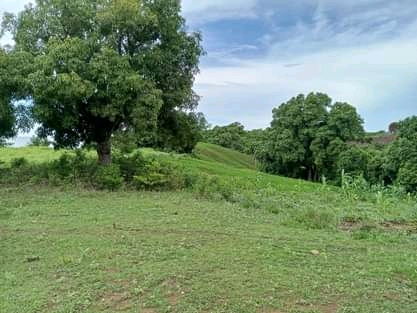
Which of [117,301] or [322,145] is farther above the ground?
[322,145]

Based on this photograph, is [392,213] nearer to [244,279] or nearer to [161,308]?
[244,279]

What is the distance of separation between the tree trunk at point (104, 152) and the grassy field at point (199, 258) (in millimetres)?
3041

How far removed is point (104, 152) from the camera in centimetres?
1275

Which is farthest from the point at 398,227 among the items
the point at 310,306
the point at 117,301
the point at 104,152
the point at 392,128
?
the point at 392,128

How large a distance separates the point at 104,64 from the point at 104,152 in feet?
8.83

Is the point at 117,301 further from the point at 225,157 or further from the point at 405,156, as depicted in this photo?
the point at 225,157

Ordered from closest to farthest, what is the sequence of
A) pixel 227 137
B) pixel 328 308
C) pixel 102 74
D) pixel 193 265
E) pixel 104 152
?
pixel 328 308
pixel 193 265
pixel 102 74
pixel 104 152
pixel 227 137

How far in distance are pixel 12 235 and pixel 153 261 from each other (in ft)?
8.75

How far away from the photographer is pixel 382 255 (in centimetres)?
614

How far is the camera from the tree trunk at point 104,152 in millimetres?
12680

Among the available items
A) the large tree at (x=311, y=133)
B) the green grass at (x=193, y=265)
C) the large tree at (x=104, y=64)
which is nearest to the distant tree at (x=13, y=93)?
the large tree at (x=104, y=64)

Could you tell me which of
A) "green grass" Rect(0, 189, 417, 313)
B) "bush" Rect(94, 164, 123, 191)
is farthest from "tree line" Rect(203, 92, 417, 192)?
"green grass" Rect(0, 189, 417, 313)

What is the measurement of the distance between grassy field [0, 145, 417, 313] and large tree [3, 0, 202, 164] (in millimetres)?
2382

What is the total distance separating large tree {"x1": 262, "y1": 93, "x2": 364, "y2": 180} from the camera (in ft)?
105
